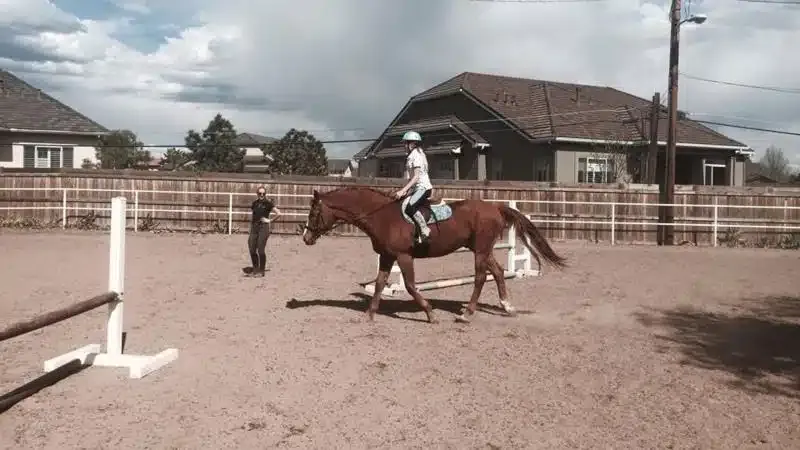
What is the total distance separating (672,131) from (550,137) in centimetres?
552

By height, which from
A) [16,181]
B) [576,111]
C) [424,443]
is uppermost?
[576,111]

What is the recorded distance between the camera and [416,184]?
898cm

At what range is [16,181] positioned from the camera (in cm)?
2228

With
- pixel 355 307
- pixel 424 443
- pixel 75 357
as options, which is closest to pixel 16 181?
pixel 355 307

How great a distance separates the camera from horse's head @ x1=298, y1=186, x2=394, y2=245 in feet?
29.9

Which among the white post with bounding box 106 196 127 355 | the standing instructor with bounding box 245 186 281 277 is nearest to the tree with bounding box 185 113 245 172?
the standing instructor with bounding box 245 186 281 277

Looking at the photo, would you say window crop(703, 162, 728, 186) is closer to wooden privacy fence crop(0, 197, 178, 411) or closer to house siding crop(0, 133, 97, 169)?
house siding crop(0, 133, 97, 169)

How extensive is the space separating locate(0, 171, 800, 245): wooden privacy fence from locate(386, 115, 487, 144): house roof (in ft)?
23.3

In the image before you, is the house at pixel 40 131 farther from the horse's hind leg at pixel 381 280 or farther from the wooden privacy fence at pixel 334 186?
the horse's hind leg at pixel 381 280

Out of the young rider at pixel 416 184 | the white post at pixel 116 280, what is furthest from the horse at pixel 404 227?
the white post at pixel 116 280

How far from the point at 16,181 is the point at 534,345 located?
19751mm

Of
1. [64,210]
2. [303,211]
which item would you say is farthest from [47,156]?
[303,211]

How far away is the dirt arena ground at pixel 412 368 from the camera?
202 inches

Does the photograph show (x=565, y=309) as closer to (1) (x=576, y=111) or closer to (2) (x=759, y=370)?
(2) (x=759, y=370)
